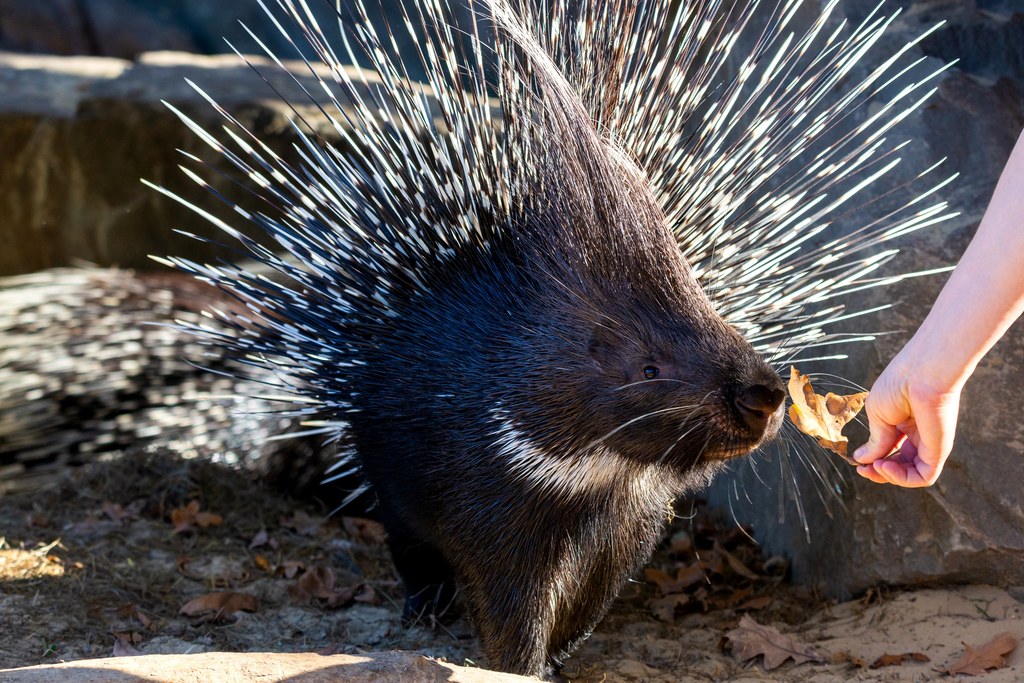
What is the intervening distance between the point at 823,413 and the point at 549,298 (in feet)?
2.49

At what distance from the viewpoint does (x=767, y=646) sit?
3.08m

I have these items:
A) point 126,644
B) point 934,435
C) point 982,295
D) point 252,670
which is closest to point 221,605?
point 126,644

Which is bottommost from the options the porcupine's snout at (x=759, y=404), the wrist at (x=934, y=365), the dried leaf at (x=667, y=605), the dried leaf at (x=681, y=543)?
the dried leaf at (x=667, y=605)

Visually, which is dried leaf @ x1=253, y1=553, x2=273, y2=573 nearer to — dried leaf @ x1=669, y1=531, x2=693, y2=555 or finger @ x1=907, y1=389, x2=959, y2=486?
dried leaf @ x1=669, y1=531, x2=693, y2=555

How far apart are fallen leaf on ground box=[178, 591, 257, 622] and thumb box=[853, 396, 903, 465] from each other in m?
2.28

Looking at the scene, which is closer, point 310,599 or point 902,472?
point 902,472

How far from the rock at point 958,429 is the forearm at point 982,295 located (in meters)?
1.29

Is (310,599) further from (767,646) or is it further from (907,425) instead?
(907,425)

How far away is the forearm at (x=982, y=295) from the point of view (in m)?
1.55

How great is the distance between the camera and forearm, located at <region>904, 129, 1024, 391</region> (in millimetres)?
1553

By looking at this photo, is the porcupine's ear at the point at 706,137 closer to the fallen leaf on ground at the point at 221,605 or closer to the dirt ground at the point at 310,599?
the dirt ground at the point at 310,599

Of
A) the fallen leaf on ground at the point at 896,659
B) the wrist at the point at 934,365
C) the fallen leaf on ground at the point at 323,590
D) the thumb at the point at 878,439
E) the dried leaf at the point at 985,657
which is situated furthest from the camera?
the fallen leaf on ground at the point at 323,590

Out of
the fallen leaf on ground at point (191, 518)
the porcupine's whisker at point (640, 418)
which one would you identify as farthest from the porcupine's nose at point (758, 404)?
the fallen leaf on ground at point (191, 518)

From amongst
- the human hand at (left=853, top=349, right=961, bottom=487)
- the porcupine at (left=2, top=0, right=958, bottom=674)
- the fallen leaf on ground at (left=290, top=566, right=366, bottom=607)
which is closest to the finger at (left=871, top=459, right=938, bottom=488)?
the human hand at (left=853, top=349, right=961, bottom=487)
